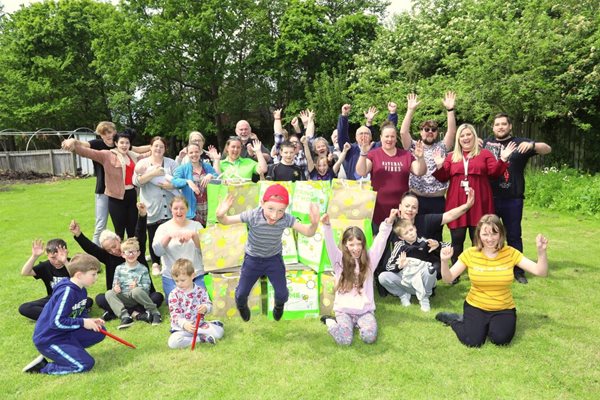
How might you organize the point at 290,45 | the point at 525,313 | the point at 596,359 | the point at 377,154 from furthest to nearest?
the point at 290,45
the point at 377,154
the point at 525,313
the point at 596,359

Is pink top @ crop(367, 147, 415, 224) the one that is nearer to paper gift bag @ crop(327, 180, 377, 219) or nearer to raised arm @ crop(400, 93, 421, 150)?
paper gift bag @ crop(327, 180, 377, 219)

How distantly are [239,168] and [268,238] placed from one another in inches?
79.6

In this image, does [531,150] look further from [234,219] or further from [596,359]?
[234,219]

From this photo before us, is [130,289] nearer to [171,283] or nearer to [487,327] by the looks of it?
[171,283]

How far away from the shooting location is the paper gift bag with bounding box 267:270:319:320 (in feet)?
16.2

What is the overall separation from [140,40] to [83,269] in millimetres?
26213

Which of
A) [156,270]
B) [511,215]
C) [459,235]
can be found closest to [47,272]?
[156,270]

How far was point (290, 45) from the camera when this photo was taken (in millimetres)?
26656

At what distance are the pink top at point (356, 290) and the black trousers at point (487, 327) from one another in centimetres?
94

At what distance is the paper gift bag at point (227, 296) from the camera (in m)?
4.99

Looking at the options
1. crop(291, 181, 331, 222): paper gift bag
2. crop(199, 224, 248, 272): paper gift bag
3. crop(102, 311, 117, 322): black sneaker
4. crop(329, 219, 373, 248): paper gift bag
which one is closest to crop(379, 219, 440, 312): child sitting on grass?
crop(329, 219, 373, 248): paper gift bag

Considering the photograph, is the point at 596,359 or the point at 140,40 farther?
the point at 140,40

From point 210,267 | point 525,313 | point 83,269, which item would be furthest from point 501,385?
point 83,269

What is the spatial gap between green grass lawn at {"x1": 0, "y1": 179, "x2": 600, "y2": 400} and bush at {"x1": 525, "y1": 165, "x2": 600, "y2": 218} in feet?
17.0
